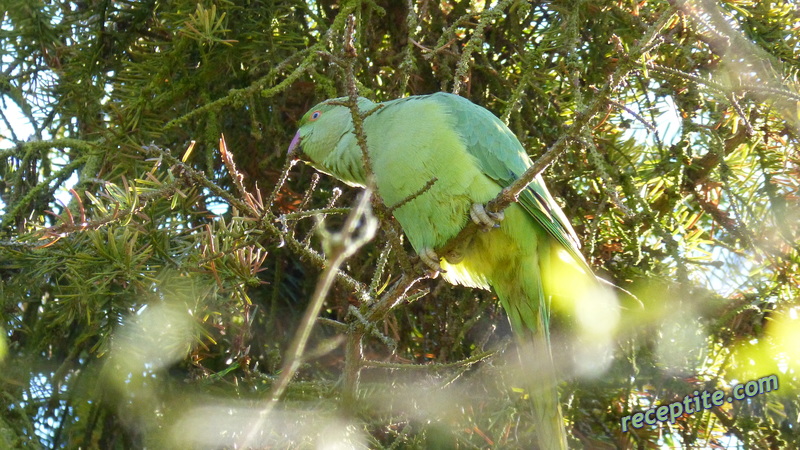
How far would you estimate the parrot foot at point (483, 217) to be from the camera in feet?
7.88

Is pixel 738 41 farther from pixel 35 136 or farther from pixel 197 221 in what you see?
pixel 35 136

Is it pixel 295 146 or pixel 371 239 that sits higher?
pixel 295 146

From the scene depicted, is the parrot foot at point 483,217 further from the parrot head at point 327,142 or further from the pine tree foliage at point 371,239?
the parrot head at point 327,142

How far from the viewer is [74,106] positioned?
112 inches

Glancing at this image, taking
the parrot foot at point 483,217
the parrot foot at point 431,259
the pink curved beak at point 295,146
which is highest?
the pink curved beak at point 295,146

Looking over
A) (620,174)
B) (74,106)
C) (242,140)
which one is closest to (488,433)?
(620,174)

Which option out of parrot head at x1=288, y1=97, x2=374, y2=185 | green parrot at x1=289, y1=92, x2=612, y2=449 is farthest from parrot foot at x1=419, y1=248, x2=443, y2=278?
parrot head at x1=288, y1=97, x2=374, y2=185

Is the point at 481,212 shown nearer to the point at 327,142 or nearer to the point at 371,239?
the point at 371,239

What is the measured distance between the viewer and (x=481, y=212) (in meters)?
2.41

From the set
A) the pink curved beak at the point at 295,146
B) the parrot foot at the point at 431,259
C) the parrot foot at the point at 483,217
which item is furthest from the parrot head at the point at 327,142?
the parrot foot at the point at 483,217

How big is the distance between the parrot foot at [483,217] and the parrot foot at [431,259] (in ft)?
0.66

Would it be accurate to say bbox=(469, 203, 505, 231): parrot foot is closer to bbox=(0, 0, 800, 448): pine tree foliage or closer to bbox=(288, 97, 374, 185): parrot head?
bbox=(0, 0, 800, 448): pine tree foliage

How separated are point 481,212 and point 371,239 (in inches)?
18.3

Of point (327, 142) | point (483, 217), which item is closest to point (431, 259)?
point (483, 217)
